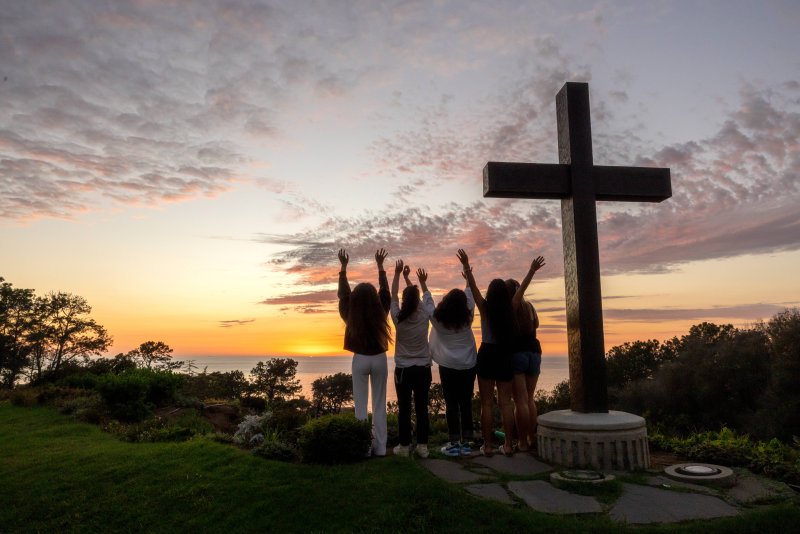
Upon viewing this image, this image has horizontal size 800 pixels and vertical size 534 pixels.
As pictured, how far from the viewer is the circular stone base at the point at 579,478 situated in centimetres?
525

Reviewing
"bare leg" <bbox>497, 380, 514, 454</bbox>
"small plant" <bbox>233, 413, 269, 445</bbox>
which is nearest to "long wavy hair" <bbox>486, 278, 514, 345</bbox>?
"bare leg" <bbox>497, 380, 514, 454</bbox>

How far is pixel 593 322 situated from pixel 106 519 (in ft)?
20.2

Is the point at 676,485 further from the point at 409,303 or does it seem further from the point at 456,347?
the point at 409,303

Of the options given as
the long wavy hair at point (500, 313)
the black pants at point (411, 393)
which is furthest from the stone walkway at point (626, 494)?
the long wavy hair at point (500, 313)

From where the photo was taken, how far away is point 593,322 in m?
6.94

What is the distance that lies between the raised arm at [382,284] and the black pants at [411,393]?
0.84m

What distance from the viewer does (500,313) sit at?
253 inches

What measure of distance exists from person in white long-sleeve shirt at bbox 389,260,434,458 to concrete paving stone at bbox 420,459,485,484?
11.4 inches

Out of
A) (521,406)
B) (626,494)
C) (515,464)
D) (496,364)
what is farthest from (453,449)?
(626,494)

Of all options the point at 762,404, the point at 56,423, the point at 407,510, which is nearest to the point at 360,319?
the point at 407,510

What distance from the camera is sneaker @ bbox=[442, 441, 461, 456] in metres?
6.52

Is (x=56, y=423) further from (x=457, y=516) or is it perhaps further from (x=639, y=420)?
(x=639, y=420)

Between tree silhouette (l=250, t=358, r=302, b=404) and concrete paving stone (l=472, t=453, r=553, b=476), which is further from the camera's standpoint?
tree silhouette (l=250, t=358, r=302, b=404)

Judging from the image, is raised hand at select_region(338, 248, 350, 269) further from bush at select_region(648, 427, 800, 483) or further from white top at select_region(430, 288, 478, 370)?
bush at select_region(648, 427, 800, 483)
